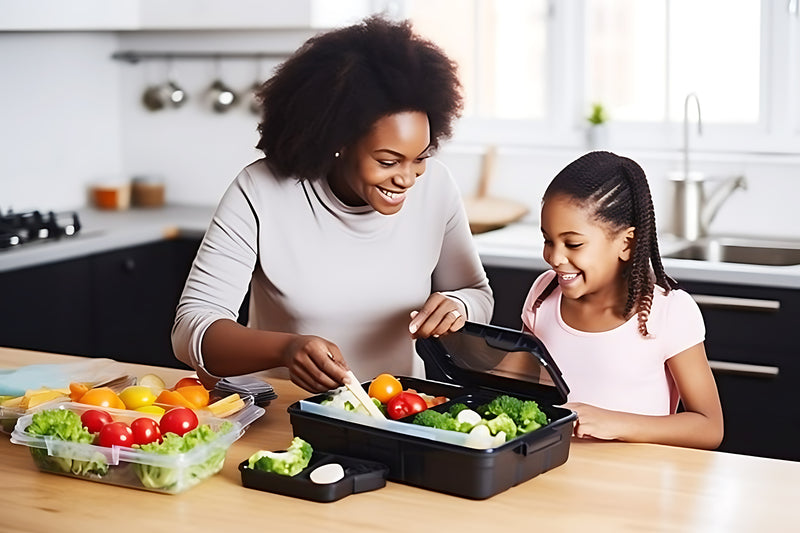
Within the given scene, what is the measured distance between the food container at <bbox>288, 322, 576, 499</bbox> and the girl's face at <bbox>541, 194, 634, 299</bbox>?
0.61 ft

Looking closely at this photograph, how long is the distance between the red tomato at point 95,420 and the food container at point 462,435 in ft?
0.84

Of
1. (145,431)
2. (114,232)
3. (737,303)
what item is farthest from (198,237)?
(145,431)

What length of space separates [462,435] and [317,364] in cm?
32

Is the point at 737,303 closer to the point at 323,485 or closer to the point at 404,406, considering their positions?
the point at 404,406

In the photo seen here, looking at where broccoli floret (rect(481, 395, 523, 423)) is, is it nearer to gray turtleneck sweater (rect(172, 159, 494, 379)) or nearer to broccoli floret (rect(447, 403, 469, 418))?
Answer: broccoli floret (rect(447, 403, 469, 418))

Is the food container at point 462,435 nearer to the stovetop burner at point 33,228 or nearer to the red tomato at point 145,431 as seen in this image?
the red tomato at point 145,431

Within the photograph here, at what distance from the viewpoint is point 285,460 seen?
158cm

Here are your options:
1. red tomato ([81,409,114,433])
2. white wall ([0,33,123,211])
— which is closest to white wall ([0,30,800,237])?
white wall ([0,33,123,211])

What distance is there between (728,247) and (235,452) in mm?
2046

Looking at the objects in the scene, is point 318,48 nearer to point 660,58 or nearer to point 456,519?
point 456,519

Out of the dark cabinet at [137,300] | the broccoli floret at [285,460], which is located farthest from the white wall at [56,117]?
the broccoli floret at [285,460]

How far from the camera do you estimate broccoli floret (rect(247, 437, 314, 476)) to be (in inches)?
61.9

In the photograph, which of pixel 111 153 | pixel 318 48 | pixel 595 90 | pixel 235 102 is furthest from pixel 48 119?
pixel 318 48

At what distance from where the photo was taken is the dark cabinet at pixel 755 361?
2916 mm
